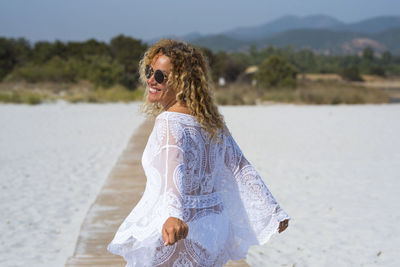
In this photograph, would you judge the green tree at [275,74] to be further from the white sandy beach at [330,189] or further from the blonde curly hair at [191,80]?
the blonde curly hair at [191,80]

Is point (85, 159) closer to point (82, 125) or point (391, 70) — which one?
point (82, 125)

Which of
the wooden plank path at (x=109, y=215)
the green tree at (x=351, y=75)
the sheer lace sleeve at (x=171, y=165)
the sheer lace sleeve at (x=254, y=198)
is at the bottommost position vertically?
the green tree at (x=351, y=75)

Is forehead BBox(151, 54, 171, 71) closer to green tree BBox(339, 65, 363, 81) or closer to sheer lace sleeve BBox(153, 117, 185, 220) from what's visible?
sheer lace sleeve BBox(153, 117, 185, 220)

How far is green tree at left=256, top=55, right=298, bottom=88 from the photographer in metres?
33.6

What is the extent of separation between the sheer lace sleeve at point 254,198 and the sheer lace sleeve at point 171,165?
0.37 metres

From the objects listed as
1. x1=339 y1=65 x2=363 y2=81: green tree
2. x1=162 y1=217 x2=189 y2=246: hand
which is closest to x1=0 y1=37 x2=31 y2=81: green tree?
x1=162 y1=217 x2=189 y2=246: hand

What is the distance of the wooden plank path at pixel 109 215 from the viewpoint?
3580 mm

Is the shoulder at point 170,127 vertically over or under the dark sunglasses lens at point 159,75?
under

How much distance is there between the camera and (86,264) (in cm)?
349

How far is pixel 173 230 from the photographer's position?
5.11 ft

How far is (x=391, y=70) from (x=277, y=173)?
8260 centimetres

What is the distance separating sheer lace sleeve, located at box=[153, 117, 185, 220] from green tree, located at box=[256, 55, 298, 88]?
32.2 meters

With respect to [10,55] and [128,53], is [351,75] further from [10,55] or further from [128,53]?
[10,55]

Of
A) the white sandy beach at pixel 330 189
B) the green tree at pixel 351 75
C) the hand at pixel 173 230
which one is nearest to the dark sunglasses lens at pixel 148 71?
the hand at pixel 173 230
